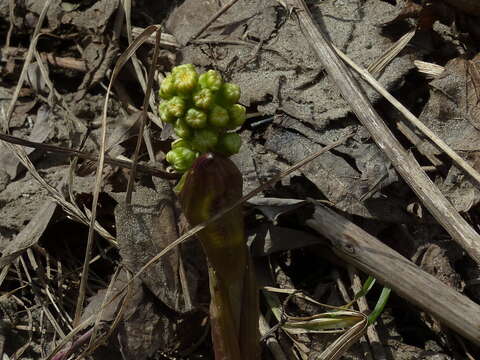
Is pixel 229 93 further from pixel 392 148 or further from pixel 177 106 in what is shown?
pixel 392 148

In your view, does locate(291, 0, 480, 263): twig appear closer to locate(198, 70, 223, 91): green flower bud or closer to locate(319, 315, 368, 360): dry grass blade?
locate(319, 315, 368, 360): dry grass blade

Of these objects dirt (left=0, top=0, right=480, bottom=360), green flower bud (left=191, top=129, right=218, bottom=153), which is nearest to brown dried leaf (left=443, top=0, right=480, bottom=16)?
dirt (left=0, top=0, right=480, bottom=360)

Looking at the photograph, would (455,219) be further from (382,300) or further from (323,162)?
(323,162)

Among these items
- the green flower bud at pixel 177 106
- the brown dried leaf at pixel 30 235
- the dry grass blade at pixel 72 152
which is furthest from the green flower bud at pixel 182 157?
the brown dried leaf at pixel 30 235

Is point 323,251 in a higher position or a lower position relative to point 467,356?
higher

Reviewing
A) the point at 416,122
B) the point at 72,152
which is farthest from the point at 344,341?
the point at 72,152

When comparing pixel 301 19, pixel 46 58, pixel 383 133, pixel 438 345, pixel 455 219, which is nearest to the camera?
pixel 455 219

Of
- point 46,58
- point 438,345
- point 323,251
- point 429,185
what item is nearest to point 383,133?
point 429,185
